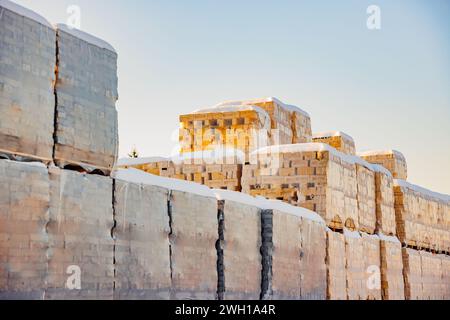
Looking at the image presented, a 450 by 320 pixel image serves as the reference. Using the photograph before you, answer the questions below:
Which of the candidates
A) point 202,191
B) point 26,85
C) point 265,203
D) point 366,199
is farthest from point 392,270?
point 26,85

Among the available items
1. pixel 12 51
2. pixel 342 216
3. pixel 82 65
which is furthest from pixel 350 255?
pixel 12 51

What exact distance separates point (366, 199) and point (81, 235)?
8301mm

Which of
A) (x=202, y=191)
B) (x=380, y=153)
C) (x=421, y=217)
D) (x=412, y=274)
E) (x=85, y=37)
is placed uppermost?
(x=380, y=153)

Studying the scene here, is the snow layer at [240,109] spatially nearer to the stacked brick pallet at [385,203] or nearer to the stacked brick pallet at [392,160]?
the stacked brick pallet at [385,203]

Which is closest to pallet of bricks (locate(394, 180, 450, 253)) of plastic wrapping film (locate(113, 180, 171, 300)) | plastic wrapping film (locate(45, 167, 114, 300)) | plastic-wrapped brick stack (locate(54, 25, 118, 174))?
plastic wrapping film (locate(113, 180, 171, 300))

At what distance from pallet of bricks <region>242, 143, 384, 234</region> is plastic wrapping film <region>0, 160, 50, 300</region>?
259 inches

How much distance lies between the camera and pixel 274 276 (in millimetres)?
10305

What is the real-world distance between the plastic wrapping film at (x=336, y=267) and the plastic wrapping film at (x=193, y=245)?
3.51 m

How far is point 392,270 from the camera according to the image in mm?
14969

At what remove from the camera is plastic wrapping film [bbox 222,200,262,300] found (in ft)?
30.9

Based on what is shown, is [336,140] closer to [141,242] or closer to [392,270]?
[392,270]

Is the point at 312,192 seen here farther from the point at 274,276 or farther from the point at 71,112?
the point at 71,112

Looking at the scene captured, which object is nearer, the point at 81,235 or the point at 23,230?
the point at 23,230

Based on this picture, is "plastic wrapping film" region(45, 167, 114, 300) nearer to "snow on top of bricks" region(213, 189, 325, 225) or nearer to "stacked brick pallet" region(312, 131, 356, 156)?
"snow on top of bricks" region(213, 189, 325, 225)
